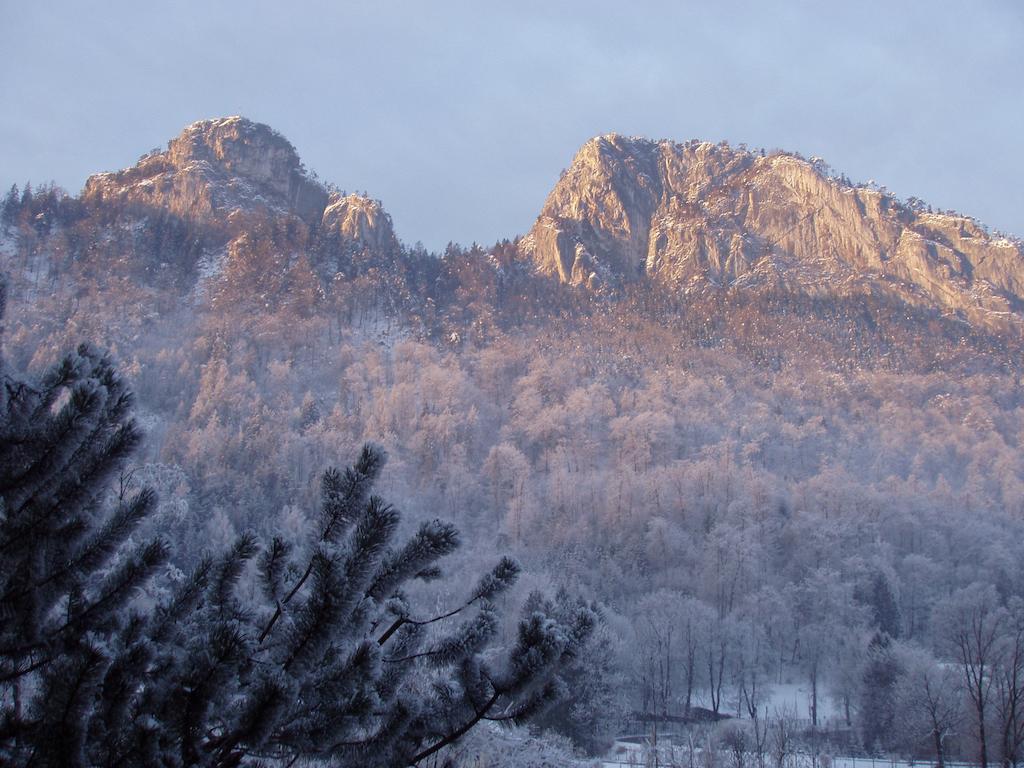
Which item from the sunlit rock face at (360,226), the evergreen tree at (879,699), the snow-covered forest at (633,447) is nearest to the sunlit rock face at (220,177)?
the sunlit rock face at (360,226)

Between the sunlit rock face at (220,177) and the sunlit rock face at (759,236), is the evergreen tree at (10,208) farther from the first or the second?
the sunlit rock face at (759,236)

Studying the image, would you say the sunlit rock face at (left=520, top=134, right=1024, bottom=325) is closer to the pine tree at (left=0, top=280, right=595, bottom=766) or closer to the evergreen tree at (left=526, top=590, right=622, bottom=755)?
the evergreen tree at (left=526, top=590, right=622, bottom=755)

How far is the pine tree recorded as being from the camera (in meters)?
3.63

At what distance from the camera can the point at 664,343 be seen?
11581cm

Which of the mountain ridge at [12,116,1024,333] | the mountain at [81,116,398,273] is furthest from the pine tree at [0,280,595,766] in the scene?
the mountain at [81,116,398,273]

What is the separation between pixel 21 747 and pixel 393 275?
126773mm

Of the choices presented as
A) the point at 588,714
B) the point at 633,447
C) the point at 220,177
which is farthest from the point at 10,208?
the point at 588,714

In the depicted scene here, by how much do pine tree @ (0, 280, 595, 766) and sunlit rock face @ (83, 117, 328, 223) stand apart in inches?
5771

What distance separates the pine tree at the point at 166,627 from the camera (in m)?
3.63

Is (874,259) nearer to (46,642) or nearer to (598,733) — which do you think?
(598,733)

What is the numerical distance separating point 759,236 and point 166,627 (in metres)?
161

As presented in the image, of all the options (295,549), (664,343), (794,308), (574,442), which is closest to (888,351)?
(794,308)

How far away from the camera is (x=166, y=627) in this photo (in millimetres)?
4215

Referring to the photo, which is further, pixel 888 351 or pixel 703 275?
pixel 703 275
